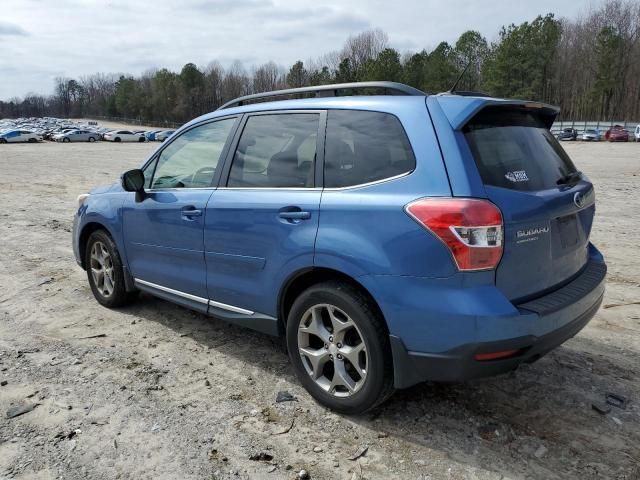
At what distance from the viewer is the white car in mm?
63844

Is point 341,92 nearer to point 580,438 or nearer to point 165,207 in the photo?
point 165,207

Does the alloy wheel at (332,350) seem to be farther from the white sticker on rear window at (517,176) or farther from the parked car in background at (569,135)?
the parked car in background at (569,135)

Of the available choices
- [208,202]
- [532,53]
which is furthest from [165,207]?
[532,53]

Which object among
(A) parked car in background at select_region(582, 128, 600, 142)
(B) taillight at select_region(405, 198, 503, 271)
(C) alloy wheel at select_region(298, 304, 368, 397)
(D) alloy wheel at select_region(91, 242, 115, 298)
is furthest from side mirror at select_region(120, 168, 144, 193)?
(A) parked car in background at select_region(582, 128, 600, 142)

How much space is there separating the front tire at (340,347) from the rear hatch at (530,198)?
0.75 m

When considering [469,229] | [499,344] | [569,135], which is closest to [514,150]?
[469,229]

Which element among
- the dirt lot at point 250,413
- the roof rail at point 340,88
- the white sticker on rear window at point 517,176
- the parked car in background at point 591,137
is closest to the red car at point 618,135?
the parked car in background at point 591,137

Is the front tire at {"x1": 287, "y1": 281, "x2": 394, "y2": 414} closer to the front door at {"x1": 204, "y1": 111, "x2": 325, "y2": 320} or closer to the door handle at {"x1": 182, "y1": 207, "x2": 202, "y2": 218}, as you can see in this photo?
the front door at {"x1": 204, "y1": 111, "x2": 325, "y2": 320}

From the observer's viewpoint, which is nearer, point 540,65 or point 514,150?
point 514,150

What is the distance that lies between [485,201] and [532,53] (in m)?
85.5

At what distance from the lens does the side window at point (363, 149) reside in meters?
3.02

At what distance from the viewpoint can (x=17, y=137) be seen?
183 ft

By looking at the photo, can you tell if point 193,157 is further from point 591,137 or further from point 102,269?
point 591,137

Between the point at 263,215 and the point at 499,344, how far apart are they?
5.37 feet
